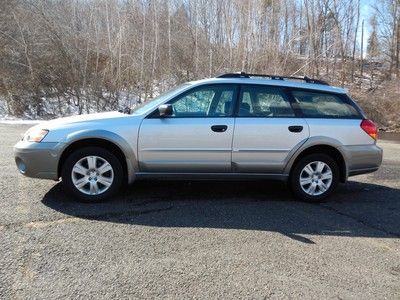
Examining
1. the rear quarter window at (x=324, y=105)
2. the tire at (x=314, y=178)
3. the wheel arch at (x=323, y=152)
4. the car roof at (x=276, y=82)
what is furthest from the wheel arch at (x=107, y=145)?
the rear quarter window at (x=324, y=105)

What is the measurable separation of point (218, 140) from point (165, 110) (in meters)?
0.80

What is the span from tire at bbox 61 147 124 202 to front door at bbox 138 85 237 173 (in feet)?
1.29

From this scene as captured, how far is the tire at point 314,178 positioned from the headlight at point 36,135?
3.36m

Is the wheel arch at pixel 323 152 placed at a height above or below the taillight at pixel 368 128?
below

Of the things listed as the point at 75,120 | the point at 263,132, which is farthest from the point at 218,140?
the point at 75,120

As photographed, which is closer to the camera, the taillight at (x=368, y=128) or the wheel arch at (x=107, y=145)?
the wheel arch at (x=107, y=145)

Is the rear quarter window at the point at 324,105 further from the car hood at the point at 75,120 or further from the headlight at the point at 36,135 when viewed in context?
the headlight at the point at 36,135

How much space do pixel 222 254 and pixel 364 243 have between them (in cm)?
162

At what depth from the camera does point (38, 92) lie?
61.8ft

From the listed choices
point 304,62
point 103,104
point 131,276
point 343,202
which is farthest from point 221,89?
point 304,62

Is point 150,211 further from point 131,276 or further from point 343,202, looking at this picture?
point 343,202

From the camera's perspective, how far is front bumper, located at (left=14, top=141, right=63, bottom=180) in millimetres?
5332

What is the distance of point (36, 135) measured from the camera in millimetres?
5418

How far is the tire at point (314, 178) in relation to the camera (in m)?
6.00
